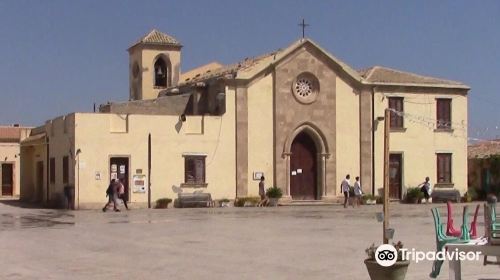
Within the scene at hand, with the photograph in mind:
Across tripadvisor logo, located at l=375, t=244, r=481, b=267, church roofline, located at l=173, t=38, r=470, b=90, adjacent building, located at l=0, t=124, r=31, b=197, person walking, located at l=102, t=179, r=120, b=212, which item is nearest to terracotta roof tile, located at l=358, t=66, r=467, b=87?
church roofline, located at l=173, t=38, r=470, b=90

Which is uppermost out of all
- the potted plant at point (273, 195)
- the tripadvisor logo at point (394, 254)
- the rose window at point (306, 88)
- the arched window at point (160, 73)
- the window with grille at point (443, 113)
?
the arched window at point (160, 73)

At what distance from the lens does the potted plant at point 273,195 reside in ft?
129

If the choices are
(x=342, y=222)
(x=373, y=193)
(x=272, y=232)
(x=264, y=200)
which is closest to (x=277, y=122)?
(x=264, y=200)

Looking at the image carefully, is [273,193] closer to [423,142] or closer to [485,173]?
[423,142]

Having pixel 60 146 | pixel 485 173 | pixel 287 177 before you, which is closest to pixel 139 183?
pixel 60 146

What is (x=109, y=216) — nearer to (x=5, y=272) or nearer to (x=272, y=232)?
(x=272, y=232)

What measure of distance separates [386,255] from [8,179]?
49.2m

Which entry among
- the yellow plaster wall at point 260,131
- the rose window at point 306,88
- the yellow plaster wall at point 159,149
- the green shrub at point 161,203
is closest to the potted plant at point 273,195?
the yellow plaster wall at point 260,131

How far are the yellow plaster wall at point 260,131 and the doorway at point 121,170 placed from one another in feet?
20.0


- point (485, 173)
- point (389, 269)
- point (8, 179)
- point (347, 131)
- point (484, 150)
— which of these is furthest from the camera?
point (8, 179)

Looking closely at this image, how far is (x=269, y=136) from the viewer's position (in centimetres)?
4031

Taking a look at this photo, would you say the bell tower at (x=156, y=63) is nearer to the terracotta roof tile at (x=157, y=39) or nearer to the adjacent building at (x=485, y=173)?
the terracotta roof tile at (x=157, y=39)

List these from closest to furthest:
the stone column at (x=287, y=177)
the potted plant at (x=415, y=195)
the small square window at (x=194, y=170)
A: the small square window at (x=194, y=170) < the stone column at (x=287, y=177) < the potted plant at (x=415, y=195)

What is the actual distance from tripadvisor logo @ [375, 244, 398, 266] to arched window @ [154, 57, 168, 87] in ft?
132
